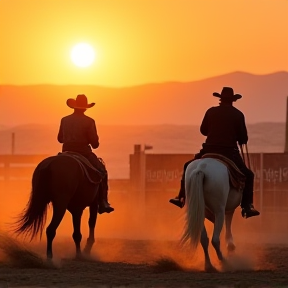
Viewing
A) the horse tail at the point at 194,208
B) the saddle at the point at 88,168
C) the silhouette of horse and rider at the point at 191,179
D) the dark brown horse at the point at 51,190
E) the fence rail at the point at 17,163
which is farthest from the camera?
the fence rail at the point at 17,163

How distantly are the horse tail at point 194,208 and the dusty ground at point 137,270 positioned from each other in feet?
1.45

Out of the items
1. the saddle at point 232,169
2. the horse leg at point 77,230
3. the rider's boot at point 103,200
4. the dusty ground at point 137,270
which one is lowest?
the dusty ground at point 137,270

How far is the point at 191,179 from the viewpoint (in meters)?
15.3

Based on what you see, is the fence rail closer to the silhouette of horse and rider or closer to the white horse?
the silhouette of horse and rider

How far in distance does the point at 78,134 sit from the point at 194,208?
110 inches

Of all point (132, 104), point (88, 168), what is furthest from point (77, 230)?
point (132, 104)

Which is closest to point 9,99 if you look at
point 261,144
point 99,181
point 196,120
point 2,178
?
point 196,120

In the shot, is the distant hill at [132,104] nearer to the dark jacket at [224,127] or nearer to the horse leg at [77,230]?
the horse leg at [77,230]

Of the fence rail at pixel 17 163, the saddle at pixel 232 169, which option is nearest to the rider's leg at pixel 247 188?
the saddle at pixel 232 169

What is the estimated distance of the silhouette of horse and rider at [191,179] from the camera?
15336mm

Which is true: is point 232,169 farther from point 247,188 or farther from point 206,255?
point 206,255

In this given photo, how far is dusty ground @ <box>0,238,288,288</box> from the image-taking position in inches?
528

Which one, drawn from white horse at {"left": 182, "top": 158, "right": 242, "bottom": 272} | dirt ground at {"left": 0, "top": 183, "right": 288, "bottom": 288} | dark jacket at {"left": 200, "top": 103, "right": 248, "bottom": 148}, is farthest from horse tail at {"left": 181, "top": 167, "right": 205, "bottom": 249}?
dark jacket at {"left": 200, "top": 103, "right": 248, "bottom": 148}

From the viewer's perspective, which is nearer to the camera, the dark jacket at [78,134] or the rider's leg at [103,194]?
the dark jacket at [78,134]
